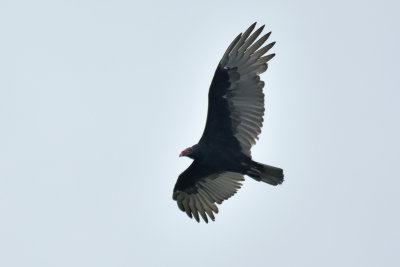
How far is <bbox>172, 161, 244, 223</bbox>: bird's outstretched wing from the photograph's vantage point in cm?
1553

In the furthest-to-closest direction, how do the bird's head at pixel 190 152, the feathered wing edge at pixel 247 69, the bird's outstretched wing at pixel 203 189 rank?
the bird's outstretched wing at pixel 203 189 → the bird's head at pixel 190 152 → the feathered wing edge at pixel 247 69

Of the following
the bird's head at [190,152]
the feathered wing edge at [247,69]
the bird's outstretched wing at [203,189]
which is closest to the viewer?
the feathered wing edge at [247,69]

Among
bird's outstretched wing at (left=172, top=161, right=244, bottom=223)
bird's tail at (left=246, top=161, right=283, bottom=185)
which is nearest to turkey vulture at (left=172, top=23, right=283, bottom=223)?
bird's tail at (left=246, top=161, right=283, bottom=185)

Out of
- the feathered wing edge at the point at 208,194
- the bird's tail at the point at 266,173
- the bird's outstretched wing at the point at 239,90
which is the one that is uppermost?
the bird's outstretched wing at the point at 239,90

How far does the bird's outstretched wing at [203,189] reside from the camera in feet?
51.0

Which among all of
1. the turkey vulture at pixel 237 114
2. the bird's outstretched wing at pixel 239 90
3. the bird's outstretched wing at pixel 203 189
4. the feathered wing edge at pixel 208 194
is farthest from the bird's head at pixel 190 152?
the feathered wing edge at pixel 208 194

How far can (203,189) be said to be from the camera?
51.7 ft

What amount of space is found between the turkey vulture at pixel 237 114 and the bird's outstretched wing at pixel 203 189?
217mm

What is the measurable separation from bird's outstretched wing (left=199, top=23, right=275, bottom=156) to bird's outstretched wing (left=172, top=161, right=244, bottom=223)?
96cm

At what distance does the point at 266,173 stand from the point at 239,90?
141 cm

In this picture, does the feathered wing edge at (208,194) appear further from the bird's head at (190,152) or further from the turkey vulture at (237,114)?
the bird's head at (190,152)

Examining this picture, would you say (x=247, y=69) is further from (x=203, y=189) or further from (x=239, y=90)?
(x=203, y=189)

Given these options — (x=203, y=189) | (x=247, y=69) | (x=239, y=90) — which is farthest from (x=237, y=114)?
(x=203, y=189)

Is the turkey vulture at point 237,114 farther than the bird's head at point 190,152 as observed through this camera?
No
